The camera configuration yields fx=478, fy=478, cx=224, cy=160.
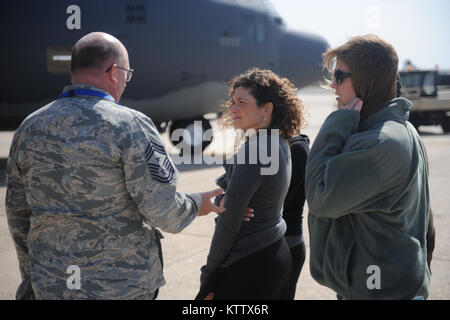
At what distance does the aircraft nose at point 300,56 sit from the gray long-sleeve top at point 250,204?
34.2 feet

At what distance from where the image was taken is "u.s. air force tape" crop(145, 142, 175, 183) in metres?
2.08

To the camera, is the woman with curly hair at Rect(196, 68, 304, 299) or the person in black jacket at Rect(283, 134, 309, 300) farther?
the person in black jacket at Rect(283, 134, 309, 300)

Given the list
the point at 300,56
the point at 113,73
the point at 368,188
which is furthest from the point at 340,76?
the point at 300,56

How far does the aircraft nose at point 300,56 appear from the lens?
1274cm

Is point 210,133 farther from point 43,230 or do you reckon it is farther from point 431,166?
point 43,230

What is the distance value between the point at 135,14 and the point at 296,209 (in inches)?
313

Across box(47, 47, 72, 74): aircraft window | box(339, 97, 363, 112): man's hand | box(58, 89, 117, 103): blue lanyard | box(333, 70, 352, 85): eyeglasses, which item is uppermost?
box(333, 70, 352, 85): eyeglasses

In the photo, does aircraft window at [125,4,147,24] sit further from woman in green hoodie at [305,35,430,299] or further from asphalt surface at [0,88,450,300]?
woman in green hoodie at [305,35,430,299]

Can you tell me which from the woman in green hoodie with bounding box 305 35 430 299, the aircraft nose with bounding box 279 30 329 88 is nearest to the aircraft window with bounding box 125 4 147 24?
→ the aircraft nose with bounding box 279 30 329 88

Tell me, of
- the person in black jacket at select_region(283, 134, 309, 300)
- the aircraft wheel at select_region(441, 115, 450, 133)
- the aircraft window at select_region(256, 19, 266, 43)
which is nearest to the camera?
the person in black jacket at select_region(283, 134, 309, 300)

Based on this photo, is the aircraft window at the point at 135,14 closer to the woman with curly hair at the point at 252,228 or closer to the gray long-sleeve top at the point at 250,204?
the woman with curly hair at the point at 252,228

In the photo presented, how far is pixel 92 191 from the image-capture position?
2029 millimetres

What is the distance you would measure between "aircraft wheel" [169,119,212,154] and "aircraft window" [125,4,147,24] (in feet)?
10.1
